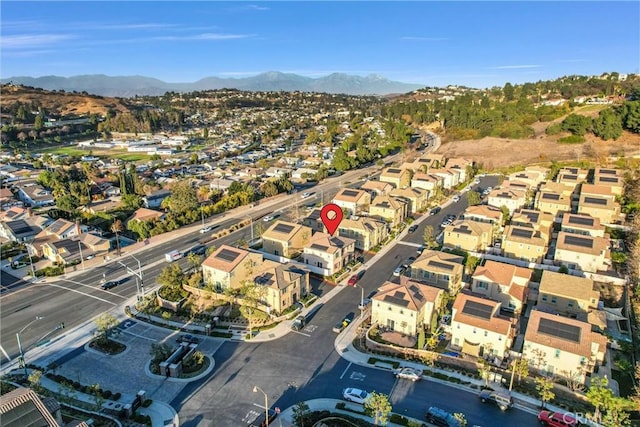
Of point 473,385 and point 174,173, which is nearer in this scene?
point 473,385

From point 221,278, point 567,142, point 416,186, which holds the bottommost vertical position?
point 221,278

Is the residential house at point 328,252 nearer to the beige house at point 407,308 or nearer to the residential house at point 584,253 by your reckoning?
the beige house at point 407,308

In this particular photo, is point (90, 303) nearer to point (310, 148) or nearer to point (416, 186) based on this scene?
point (416, 186)

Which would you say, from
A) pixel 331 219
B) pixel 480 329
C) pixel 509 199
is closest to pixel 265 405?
pixel 480 329

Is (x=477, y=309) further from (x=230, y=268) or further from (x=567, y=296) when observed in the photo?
(x=230, y=268)

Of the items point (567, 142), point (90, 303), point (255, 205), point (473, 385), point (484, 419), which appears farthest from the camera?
point (567, 142)

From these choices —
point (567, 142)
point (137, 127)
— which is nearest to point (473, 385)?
point (567, 142)

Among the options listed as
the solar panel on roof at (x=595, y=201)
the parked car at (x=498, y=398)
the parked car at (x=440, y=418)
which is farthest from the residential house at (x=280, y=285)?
the solar panel on roof at (x=595, y=201)
